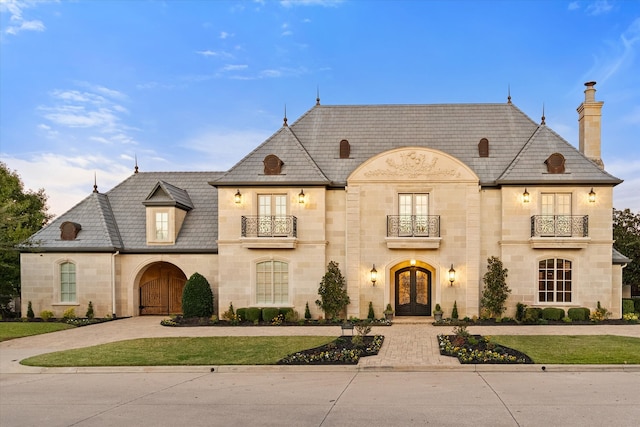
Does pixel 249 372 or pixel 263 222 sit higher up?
pixel 263 222

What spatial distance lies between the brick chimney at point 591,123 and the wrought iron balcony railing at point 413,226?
8.93 m

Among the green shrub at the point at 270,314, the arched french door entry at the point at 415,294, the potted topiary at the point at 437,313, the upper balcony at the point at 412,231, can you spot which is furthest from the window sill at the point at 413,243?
the green shrub at the point at 270,314

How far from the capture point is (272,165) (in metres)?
20.2

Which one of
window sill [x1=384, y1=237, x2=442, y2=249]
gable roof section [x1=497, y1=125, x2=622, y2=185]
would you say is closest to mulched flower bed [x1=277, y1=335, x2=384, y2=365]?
window sill [x1=384, y1=237, x2=442, y2=249]

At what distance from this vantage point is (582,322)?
18688mm

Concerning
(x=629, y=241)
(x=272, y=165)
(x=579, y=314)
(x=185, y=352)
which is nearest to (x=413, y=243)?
(x=272, y=165)

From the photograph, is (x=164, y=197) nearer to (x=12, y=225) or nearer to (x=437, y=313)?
(x=12, y=225)

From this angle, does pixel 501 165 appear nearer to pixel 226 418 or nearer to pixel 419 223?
pixel 419 223

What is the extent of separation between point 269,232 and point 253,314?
3.66 metres

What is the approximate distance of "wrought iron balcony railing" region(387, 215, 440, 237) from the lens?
19.7m

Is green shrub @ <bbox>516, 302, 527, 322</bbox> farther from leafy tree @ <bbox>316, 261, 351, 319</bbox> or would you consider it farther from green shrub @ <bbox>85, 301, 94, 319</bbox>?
green shrub @ <bbox>85, 301, 94, 319</bbox>

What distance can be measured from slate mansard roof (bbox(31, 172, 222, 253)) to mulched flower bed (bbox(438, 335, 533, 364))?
40.0 ft

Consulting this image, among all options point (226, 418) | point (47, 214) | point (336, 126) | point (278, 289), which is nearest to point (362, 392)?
point (226, 418)

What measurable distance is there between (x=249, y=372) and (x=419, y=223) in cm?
1089
